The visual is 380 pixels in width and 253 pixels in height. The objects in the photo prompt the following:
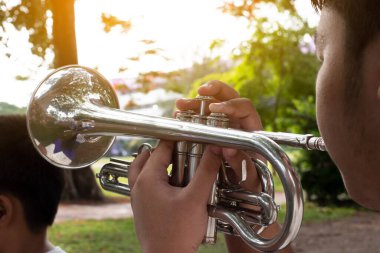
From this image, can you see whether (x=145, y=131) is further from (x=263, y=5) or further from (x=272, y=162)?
(x=263, y=5)

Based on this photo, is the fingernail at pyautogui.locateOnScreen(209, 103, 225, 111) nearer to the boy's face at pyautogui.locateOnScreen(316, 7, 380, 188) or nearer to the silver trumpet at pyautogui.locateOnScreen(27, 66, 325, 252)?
Result: the silver trumpet at pyautogui.locateOnScreen(27, 66, 325, 252)

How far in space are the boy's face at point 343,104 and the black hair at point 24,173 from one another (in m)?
0.92

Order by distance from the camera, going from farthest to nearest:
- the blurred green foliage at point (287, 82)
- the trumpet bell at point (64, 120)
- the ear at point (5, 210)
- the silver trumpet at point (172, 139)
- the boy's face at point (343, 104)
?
the blurred green foliage at point (287, 82)
the ear at point (5, 210)
the trumpet bell at point (64, 120)
the silver trumpet at point (172, 139)
the boy's face at point (343, 104)

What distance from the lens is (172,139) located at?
1.03 meters

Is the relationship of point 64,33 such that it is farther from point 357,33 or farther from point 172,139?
point 357,33

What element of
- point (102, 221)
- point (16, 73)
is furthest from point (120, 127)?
point (102, 221)

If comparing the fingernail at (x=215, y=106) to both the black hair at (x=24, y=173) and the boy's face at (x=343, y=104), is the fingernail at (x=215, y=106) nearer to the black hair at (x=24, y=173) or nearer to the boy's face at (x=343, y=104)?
the boy's face at (x=343, y=104)

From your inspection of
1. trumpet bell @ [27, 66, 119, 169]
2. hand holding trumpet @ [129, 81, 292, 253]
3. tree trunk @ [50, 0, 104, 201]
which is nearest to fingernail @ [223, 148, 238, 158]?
hand holding trumpet @ [129, 81, 292, 253]

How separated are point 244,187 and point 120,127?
0.25 metres

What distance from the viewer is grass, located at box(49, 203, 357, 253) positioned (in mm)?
3625

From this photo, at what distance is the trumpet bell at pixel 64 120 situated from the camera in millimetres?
1250

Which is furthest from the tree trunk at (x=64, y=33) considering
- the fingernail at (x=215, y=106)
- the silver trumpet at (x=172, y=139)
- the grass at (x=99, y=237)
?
the fingernail at (x=215, y=106)

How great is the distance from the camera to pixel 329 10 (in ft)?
2.85

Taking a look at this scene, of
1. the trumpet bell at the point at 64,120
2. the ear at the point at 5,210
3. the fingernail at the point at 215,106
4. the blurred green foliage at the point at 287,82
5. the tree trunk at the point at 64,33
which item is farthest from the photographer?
the blurred green foliage at the point at 287,82
